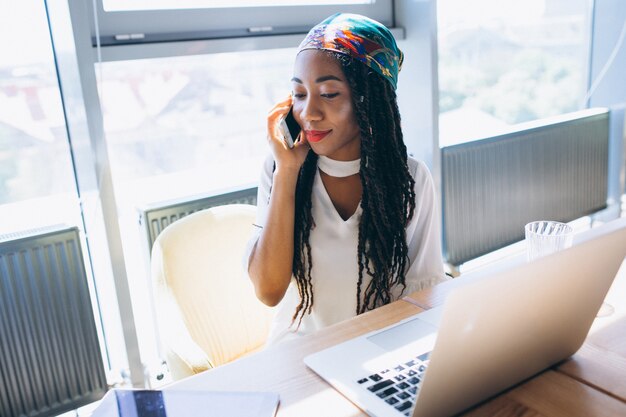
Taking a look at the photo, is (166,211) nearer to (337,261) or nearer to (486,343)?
(337,261)

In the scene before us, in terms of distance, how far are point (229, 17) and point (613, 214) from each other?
9.26 feet

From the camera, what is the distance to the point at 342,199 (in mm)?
1384

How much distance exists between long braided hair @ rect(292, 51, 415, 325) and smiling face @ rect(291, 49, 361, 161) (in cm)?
3

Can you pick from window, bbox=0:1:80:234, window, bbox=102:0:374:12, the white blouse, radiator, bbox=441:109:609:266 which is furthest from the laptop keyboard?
radiator, bbox=441:109:609:266

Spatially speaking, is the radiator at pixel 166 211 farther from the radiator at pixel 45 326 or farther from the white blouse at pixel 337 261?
the white blouse at pixel 337 261

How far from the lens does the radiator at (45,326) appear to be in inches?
68.9

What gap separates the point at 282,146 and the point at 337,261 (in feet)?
0.97

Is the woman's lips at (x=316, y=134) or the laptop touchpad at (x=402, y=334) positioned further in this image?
the woman's lips at (x=316, y=134)

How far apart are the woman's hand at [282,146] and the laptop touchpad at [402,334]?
47 cm

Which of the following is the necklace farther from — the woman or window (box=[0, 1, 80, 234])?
window (box=[0, 1, 80, 234])

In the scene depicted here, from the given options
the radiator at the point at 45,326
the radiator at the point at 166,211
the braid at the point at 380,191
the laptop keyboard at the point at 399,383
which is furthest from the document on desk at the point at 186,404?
the radiator at the point at 166,211

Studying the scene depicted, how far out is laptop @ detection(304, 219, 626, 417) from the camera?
0.69 metres

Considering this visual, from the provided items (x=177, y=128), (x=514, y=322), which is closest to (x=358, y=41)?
(x=514, y=322)

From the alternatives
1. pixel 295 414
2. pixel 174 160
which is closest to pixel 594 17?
pixel 174 160
